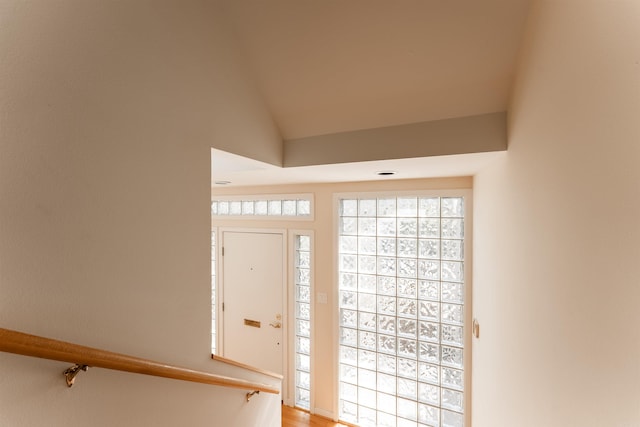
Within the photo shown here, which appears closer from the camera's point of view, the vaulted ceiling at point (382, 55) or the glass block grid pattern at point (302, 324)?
the vaulted ceiling at point (382, 55)

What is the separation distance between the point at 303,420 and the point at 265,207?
235cm

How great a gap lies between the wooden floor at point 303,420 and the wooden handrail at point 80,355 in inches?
102

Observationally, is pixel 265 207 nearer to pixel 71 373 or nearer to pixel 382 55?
pixel 382 55

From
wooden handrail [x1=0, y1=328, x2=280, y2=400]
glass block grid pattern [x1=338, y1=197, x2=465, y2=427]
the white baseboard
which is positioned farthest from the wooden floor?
wooden handrail [x1=0, y1=328, x2=280, y2=400]

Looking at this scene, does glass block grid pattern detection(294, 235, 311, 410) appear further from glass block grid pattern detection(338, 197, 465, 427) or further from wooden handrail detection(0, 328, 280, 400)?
wooden handrail detection(0, 328, 280, 400)

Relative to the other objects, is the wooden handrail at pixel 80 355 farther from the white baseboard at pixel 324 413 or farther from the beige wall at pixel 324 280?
the white baseboard at pixel 324 413

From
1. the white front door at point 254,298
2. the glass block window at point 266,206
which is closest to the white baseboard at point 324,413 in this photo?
the white front door at point 254,298

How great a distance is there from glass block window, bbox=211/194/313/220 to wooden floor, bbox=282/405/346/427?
2.14m

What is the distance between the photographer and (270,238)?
3.50 m

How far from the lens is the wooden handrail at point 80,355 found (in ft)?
1.86

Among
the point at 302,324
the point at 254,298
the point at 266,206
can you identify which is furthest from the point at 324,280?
the point at 266,206

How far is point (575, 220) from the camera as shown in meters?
0.77

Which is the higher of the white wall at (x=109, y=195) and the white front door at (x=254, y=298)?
the white wall at (x=109, y=195)

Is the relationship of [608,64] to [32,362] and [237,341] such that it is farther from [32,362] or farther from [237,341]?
[237,341]
